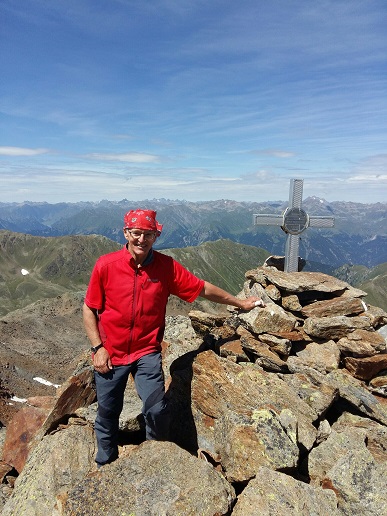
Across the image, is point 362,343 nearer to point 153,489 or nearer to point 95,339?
point 153,489

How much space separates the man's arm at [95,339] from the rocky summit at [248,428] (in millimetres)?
1882

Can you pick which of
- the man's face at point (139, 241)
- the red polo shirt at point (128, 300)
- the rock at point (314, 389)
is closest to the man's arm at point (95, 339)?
the red polo shirt at point (128, 300)

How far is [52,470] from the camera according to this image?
811 centimetres

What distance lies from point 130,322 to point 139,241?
1838mm

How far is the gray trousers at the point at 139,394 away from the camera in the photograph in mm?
8055

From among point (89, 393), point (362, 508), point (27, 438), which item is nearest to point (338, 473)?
point (362, 508)

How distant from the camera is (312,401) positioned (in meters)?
9.73

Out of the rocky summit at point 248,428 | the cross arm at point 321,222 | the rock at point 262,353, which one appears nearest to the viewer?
the rocky summit at point 248,428

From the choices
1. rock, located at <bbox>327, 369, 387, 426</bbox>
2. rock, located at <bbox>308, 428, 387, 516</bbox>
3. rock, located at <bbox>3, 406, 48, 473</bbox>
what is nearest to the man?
rock, located at <bbox>3, 406, 48, 473</bbox>

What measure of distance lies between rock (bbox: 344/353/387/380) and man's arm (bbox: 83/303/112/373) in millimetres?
8162

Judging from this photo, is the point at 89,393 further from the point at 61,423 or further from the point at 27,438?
the point at 27,438

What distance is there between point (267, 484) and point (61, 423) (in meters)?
6.46

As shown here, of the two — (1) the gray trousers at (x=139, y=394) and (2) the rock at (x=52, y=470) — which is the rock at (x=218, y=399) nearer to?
(1) the gray trousers at (x=139, y=394)

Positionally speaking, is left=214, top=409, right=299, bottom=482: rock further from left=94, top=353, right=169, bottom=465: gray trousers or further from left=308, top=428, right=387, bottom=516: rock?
left=94, top=353, right=169, bottom=465: gray trousers
